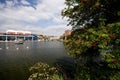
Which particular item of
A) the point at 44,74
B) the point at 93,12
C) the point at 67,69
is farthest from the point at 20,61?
the point at 93,12

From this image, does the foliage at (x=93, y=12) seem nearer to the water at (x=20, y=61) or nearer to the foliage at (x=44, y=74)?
the foliage at (x=44, y=74)

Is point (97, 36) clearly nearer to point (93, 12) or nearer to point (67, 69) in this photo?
point (93, 12)

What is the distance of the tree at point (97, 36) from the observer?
1214 centimetres

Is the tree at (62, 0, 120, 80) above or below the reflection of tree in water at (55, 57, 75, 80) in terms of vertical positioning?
above

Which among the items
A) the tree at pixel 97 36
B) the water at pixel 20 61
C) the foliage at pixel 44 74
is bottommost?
the water at pixel 20 61

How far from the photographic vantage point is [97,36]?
12.7m

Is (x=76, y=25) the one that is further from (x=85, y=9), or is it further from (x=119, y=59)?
(x=119, y=59)

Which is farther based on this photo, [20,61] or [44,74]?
[20,61]

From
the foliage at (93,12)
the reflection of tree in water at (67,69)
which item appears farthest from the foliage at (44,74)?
the foliage at (93,12)

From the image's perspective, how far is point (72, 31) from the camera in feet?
63.7

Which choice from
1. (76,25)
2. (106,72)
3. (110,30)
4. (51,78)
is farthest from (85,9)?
(51,78)

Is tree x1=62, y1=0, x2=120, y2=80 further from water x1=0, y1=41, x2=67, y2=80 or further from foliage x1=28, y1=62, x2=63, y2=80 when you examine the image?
water x1=0, y1=41, x2=67, y2=80

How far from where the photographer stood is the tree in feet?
39.8

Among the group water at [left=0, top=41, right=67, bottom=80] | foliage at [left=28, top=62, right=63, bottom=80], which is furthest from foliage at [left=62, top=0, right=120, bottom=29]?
water at [left=0, top=41, right=67, bottom=80]
